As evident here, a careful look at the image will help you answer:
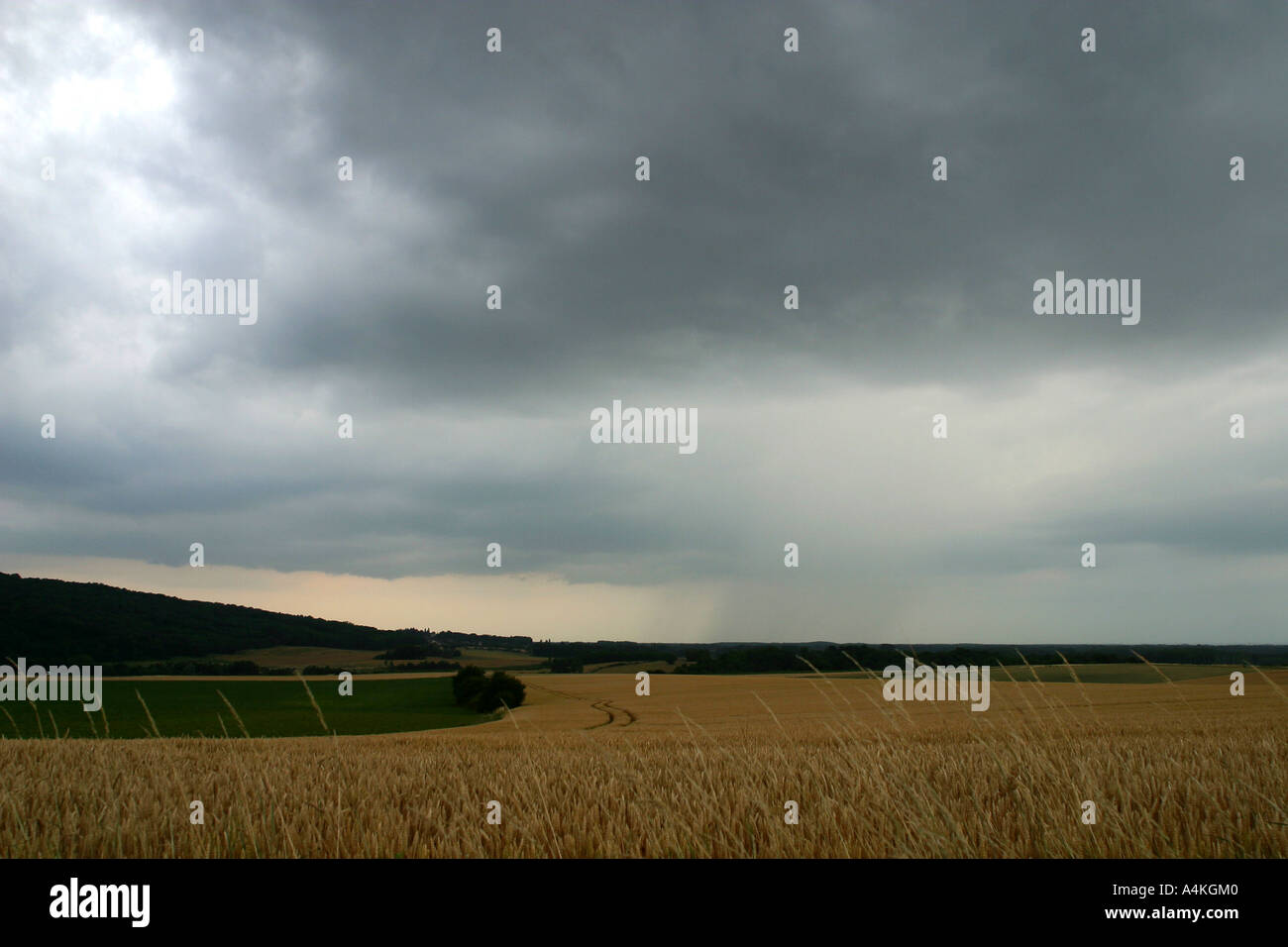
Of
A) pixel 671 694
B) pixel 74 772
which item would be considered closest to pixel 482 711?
pixel 671 694

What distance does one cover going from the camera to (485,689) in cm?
6184

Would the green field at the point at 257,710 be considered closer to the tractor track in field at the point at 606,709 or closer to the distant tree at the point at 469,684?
the distant tree at the point at 469,684

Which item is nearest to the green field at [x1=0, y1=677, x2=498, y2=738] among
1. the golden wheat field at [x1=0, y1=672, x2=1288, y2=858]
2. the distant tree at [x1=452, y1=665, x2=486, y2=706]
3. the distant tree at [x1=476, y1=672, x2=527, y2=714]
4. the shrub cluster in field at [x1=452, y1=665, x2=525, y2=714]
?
the distant tree at [x1=452, y1=665, x2=486, y2=706]

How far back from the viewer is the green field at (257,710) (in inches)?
1944

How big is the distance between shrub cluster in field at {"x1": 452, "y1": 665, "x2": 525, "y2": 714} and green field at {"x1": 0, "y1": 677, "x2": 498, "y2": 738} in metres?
1.24

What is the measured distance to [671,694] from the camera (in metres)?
60.5

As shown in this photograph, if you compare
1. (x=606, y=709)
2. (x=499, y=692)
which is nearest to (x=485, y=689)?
(x=499, y=692)

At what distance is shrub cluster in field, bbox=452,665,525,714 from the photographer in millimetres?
59156

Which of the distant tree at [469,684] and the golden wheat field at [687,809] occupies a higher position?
the golden wheat field at [687,809]

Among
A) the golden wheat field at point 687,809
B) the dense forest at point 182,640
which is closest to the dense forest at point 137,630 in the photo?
the dense forest at point 182,640

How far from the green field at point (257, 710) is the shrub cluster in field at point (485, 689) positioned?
1.24 m

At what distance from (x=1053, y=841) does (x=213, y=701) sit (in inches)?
3316

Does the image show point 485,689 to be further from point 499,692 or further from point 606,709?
point 606,709
